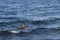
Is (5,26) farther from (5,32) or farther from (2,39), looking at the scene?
(2,39)

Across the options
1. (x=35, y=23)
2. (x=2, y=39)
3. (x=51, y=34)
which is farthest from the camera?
(x=35, y=23)

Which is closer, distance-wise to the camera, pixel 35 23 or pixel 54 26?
pixel 54 26

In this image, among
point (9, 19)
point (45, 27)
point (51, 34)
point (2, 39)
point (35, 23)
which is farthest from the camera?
point (9, 19)

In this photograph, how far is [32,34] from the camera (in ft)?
78.9

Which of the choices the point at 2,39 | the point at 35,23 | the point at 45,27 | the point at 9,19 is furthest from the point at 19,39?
the point at 9,19

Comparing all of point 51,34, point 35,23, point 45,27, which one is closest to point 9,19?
point 35,23

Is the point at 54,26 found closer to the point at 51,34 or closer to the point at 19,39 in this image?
the point at 51,34

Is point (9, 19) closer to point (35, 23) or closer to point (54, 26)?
point (35, 23)

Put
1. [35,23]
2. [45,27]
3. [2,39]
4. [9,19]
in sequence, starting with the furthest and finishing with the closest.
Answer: [9,19] < [35,23] < [45,27] < [2,39]

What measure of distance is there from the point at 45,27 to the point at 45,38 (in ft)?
13.8

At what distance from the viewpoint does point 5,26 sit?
2736 centimetres

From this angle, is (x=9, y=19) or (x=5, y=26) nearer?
(x=5, y=26)

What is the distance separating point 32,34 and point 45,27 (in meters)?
3.18

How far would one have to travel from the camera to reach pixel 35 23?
95.6ft
